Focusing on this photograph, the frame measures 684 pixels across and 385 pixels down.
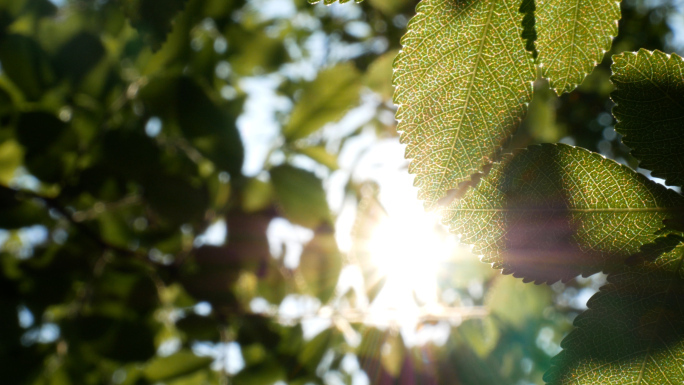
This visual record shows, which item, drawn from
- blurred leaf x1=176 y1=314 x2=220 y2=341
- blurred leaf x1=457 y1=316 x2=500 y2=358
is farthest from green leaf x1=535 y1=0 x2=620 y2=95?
blurred leaf x1=176 y1=314 x2=220 y2=341

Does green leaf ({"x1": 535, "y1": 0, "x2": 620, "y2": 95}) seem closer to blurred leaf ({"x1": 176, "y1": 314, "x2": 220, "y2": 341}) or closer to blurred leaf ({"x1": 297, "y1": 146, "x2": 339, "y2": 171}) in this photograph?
blurred leaf ({"x1": 297, "y1": 146, "x2": 339, "y2": 171})

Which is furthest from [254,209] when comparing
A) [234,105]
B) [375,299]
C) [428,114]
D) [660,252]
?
[660,252]

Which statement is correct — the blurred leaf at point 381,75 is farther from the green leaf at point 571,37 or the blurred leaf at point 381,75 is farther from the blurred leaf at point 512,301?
the green leaf at point 571,37


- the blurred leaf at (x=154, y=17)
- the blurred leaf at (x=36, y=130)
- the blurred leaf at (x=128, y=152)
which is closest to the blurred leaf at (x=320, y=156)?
the blurred leaf at (x=128, y=152)

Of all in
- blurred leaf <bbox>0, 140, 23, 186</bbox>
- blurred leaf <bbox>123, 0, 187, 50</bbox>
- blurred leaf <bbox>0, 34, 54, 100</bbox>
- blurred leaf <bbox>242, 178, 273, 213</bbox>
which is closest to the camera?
blurred leaf <bbox>123, 0, 187, 50</bbox>

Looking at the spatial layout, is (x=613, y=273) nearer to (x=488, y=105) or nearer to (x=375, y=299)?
(x=488, y=105)

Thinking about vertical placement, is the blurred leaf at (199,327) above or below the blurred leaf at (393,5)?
below

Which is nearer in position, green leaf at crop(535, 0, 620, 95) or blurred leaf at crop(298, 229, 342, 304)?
green leaf at crop(535, 0, 620, 95)
